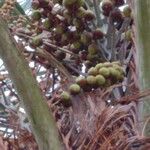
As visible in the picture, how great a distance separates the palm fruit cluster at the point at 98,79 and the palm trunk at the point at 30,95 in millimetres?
259

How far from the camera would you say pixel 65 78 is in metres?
1.75

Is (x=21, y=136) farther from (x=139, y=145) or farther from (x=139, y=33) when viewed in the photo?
(x=139, y=33)

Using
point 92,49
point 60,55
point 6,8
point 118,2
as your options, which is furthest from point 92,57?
point 6,8

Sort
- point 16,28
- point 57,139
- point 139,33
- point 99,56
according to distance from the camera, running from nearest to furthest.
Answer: point 57,139, point 139,33, point 99,56, point 16,28

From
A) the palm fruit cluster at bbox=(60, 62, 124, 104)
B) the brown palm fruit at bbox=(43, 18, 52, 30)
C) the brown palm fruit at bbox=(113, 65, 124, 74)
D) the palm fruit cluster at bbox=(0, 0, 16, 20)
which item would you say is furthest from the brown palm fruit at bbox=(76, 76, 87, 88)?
the palm fruit cluster at bbox=(0, 0, 16, 20)

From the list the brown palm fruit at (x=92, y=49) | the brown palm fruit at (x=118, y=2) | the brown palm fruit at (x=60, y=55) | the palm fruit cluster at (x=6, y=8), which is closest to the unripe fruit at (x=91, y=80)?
the brown palm fruit at (x=92, y=49)

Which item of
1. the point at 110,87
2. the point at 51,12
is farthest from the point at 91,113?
the point at 51,12

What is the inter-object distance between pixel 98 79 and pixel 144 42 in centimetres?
21

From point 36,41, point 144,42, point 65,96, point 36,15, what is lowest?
point 65,96

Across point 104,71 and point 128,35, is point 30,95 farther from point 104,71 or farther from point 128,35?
point 128,35

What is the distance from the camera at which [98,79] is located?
1636mm

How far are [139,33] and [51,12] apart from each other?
478 millimetres

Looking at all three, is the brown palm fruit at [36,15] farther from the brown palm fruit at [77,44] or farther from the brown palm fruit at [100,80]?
the brown palm fruit at [100,80]

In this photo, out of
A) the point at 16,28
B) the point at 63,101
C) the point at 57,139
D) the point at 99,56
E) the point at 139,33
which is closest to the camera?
the point at 57,139
